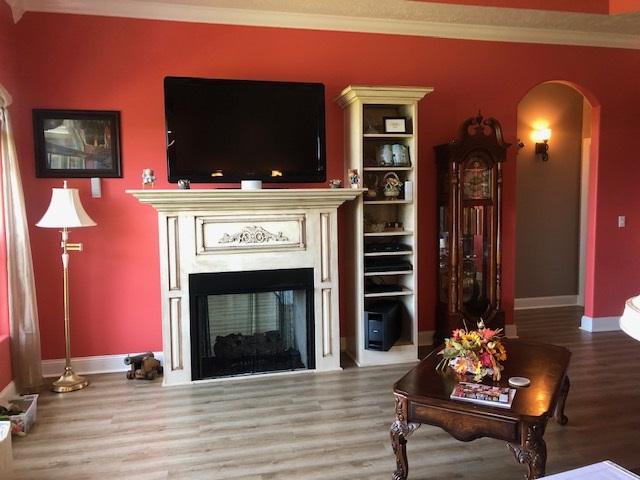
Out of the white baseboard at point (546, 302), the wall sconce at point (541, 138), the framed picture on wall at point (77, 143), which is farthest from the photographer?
the white baseboard at point (546, 302)

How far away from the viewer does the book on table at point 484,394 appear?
7.38 ft

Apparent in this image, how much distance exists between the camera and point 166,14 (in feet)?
13.3

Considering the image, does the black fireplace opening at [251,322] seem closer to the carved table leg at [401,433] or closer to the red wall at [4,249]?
the red wall at [4,249]

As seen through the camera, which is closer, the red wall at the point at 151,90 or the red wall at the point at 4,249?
the red wall at the point at 4,249

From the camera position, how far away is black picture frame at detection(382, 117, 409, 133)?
424 centimetres

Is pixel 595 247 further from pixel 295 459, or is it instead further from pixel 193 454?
pixel 193 454

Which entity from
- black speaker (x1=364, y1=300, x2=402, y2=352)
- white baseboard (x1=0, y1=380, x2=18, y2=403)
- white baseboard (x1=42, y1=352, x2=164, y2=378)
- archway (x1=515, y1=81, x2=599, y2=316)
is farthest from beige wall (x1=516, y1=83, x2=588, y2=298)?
white baseboard (x1=0, y1=380, x2=18, y2=403)

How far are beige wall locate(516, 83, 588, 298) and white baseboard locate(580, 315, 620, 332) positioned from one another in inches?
38.8

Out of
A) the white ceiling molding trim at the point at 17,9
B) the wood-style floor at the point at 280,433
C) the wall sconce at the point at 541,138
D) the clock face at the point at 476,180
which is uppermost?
the white ceiling molding trim at the point at 17,9

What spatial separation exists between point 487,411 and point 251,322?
2.50m

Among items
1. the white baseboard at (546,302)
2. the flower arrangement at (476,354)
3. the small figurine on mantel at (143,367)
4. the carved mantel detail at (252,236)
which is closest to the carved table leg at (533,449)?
the flower arrangement at (476,354)

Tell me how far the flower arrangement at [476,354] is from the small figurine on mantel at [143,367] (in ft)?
7.89

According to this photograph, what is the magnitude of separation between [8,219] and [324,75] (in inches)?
105

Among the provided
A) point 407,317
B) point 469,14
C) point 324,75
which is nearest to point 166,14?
point 324,75
